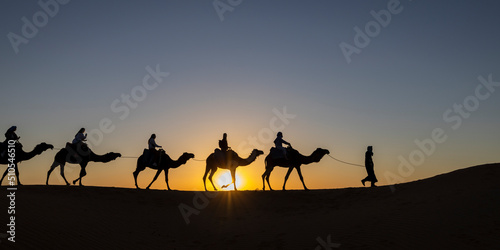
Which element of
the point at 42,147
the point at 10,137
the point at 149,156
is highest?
the point at 10,137

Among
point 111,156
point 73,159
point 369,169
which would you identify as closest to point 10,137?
point 73,159

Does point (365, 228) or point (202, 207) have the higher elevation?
point (202, 207)

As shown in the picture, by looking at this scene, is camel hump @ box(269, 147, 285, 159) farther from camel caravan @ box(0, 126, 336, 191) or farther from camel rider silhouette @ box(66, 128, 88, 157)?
camel rider silhouette @ box(66, 128, 88, 157)

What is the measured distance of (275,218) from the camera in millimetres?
17297

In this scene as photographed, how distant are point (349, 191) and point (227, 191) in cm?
634

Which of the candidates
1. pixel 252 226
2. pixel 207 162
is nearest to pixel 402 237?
pixel 252 226

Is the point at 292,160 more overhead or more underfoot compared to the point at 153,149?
more underfoot

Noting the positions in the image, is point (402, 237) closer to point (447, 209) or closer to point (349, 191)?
point (447, 209)

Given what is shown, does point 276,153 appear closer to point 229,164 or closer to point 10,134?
point 229,164

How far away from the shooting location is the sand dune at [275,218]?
13.2 m

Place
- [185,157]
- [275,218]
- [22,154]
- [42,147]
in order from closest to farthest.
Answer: [275,218] < [22,154] < [42,147] < [185,157]

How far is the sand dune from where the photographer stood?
13.2 metres

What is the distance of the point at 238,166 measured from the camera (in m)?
23.9
